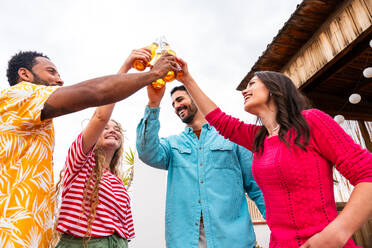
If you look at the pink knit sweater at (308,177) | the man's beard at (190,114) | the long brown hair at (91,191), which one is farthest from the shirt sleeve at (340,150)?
the long brown hair at (91,191)

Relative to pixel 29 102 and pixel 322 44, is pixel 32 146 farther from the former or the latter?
pixel 322 44

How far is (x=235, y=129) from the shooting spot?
1603 millimetres

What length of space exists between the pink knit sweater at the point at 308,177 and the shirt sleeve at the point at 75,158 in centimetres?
96

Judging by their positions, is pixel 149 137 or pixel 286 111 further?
pixel 149 137

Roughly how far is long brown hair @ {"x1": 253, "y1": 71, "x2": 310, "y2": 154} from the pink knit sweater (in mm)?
34

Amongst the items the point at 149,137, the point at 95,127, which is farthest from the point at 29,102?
the point at 149,137

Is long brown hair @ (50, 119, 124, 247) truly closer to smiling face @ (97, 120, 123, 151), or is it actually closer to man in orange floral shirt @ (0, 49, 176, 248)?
smiling face @ (97, 120, 123, 151)

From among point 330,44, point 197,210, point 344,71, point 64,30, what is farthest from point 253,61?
point 64,30

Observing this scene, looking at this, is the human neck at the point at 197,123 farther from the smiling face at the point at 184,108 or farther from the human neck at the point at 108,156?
the human neck at the point at 108,156

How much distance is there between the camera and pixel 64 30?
7.01m

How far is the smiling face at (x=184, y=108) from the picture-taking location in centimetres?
222

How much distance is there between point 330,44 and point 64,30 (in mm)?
6739

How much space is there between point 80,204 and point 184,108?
1.17m

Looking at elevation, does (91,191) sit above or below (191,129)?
below
